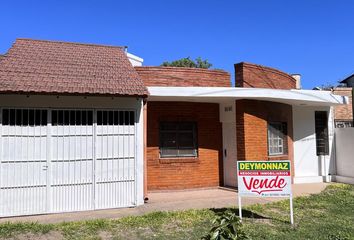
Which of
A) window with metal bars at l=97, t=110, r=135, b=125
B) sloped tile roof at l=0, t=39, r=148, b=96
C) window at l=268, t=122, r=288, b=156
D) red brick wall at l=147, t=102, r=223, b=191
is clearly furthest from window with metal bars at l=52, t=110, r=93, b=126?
window at l=268, t=122, r=288, b=156

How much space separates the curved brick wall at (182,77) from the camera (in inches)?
462

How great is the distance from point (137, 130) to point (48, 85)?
2.50 metres

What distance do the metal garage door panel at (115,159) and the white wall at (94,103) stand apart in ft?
0.44

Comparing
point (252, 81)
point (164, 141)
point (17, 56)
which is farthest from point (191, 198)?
point (17, 56)

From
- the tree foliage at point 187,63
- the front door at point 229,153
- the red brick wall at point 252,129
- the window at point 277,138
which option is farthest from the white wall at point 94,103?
the tree foliage at point 187,63

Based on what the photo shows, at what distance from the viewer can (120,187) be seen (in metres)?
9.54

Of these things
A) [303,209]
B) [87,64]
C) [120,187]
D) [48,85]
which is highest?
[87,64]

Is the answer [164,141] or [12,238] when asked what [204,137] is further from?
[12,238]

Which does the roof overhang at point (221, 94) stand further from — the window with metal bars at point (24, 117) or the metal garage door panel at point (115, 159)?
the window with metal bars at point (24, 117)

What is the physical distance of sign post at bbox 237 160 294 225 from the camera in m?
8.16

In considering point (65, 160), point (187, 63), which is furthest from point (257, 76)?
point (187, 63)

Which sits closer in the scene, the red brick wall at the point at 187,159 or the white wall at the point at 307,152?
the red brick wall at the point at 187,159

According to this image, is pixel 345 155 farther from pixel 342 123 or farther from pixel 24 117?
pixel 24 117

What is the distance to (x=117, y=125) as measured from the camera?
9625 millimetres
